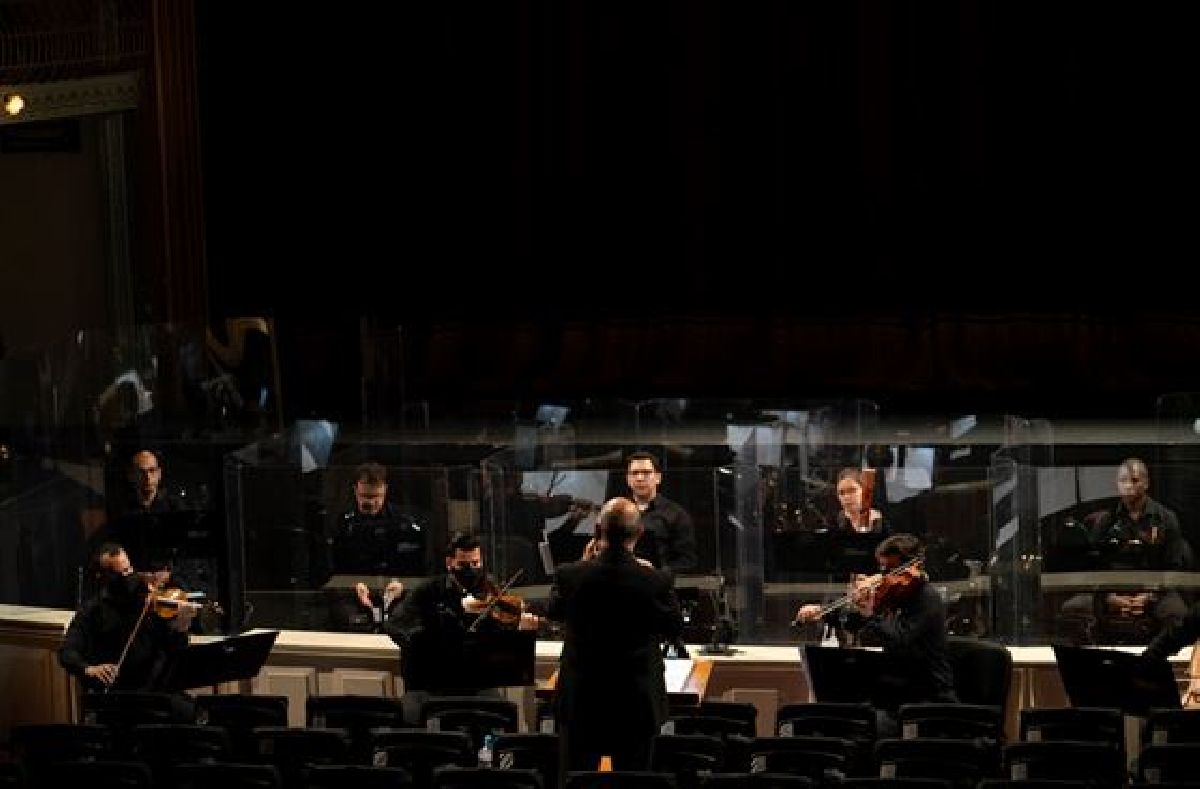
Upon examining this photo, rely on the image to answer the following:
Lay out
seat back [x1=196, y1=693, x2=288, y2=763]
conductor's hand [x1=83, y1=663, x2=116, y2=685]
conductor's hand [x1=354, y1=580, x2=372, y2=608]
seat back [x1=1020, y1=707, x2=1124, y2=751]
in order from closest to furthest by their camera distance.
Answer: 1. seat back [x1=1020, y1=707, x2=1124, y2=751]
2. seat back [x1=196, y1=693, x2=288, y2=763]
3. conductor's hand [x1=83, y1=663, x2=116, y2=685]
4. conductor's hand [x1=354, y1=580, x2=372, y2=608]

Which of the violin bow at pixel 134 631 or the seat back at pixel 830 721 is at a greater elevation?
the violin bow at pixel 134 631

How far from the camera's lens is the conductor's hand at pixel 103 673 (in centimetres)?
1250

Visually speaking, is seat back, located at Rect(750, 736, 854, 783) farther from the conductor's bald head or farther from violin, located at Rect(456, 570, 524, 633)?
violin, located at Rect(456, 570, 524, 633)

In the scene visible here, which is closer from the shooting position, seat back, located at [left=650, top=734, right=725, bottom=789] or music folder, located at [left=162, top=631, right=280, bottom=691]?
seat back, located at [left=650, top=734, right=725, bottom=789]

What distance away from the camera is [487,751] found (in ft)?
38.5

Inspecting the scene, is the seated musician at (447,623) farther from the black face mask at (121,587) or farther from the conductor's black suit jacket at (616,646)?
the black face mask at (121,587)

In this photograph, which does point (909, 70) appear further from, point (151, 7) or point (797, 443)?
point (797, 443)

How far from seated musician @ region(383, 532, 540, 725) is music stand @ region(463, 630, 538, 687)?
3 cm

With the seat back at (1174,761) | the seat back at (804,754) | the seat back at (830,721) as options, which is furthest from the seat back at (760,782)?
the seat back at (1174,761)

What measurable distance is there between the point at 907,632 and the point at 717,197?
39.6 feet

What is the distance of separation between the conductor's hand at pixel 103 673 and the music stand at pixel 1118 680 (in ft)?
16.9

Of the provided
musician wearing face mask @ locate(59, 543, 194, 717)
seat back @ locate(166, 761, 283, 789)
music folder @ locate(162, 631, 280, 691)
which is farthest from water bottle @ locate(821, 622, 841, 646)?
seat back @ locate(166, 761, 283, 789)

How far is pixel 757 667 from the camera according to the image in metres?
12.9

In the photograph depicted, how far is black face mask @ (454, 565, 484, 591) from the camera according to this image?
12.8 meters
